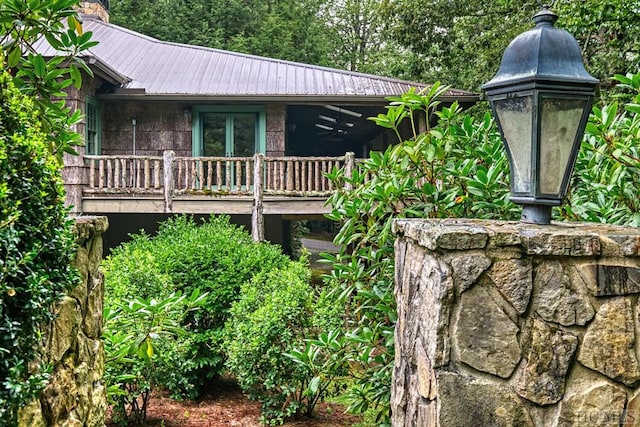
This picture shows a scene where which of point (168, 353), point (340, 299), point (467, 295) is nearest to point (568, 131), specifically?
point (467, 295)

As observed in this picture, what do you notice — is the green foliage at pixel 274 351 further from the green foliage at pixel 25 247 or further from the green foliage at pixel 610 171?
the green foliage at pixel 25 247

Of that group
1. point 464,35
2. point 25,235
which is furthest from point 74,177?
point 464,35

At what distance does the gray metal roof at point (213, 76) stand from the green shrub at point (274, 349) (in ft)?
22.3

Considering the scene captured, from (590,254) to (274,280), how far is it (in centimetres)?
398

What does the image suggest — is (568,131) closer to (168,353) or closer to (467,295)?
(467,295)

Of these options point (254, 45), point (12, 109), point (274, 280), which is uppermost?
point (254, 45)

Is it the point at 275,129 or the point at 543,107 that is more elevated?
the point at 275,129

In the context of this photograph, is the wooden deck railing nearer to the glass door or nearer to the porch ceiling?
the glass door

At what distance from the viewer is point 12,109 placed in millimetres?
1872

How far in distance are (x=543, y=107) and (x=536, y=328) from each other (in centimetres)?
92

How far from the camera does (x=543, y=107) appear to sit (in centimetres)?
225

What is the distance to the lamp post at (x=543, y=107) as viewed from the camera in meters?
2.23

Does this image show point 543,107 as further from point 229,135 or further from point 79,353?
point 229,135

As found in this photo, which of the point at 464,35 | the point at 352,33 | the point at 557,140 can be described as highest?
the point at 352,33
